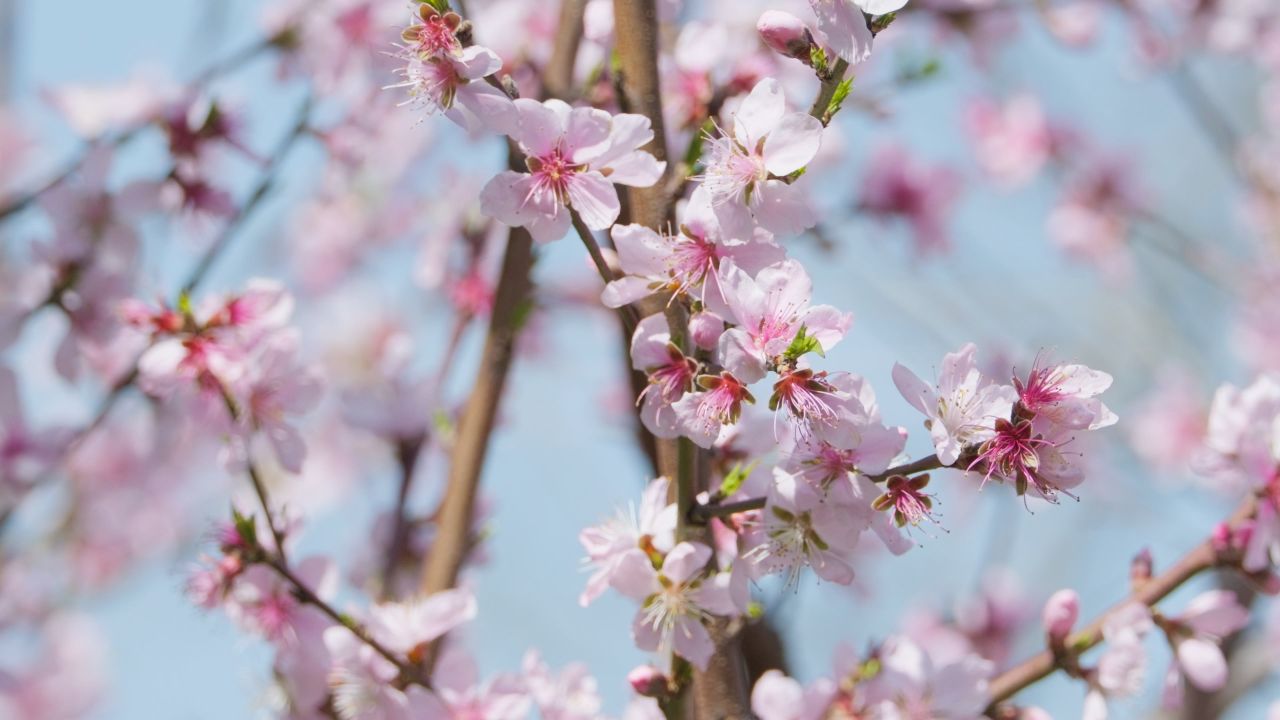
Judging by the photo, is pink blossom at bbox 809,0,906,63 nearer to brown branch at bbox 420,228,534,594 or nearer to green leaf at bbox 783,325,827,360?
green leaf at bbox 783,325,827,360

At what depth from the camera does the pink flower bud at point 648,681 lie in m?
1.19

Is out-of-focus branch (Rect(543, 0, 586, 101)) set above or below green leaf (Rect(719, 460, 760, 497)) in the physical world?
above

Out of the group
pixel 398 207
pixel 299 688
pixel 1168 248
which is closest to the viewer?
pixel 299 688

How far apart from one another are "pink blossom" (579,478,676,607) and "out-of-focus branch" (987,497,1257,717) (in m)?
0.52

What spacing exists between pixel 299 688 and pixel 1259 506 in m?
1.20

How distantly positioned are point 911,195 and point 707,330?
224 cm

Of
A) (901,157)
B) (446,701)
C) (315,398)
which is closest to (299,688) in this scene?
(446,701)

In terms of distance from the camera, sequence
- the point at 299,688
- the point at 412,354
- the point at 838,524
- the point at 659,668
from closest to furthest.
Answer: the point at 838,524, the point at 659,668, the point at 299,688, the point at 412,354

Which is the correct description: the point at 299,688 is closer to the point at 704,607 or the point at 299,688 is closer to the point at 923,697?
the point at 704,607

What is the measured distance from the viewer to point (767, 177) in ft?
3.47

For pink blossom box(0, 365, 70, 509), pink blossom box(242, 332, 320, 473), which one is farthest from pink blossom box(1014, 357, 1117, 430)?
pink blossom box(0, 365, 70, 509)

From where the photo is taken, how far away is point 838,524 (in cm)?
107

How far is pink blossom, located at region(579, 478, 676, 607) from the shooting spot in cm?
115

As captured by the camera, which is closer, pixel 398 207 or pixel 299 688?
pixel 299 688
